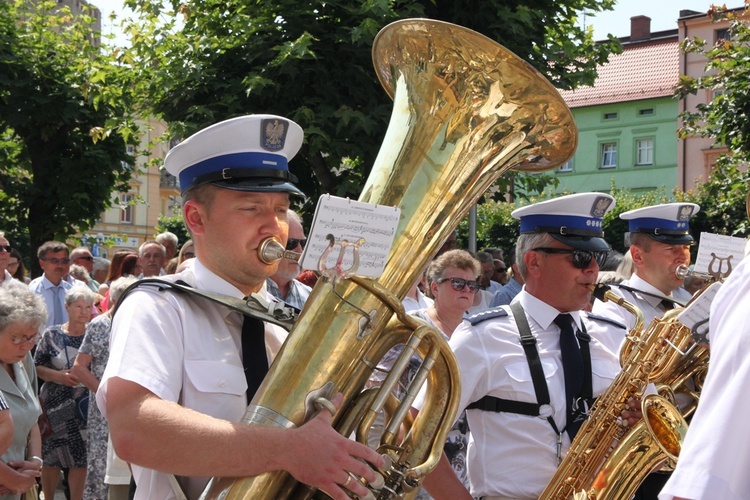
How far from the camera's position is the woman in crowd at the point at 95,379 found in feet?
21.1

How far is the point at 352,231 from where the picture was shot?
2.41 metres

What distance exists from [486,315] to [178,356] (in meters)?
1.46

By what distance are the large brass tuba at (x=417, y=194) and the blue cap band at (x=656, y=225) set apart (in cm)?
263

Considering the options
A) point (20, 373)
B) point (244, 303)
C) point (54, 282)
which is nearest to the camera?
point (244, 303)

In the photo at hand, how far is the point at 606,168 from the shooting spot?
45250mm

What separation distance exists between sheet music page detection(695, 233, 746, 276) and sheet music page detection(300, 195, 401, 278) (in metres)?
2.63

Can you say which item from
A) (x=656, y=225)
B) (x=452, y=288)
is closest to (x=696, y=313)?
(x=656, y=225)

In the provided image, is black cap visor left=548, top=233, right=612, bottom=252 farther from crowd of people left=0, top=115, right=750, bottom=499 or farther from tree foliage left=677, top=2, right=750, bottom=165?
tree foliage left=677, top=2, right=750, bottom=165

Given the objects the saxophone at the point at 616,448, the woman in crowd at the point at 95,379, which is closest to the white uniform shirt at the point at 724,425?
the saxophone at the point at 616,448

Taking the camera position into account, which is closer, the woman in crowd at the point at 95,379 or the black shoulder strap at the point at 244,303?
the black shoulder strap at the point at 244,303

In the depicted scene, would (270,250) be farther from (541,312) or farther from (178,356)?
(541,312)

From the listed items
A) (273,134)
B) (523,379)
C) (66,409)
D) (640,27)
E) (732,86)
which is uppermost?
(640,27)

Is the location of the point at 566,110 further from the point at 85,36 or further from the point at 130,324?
the point at 85,36

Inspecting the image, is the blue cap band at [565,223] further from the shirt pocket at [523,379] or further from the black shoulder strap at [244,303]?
the black shoulder strap at [244,303]
